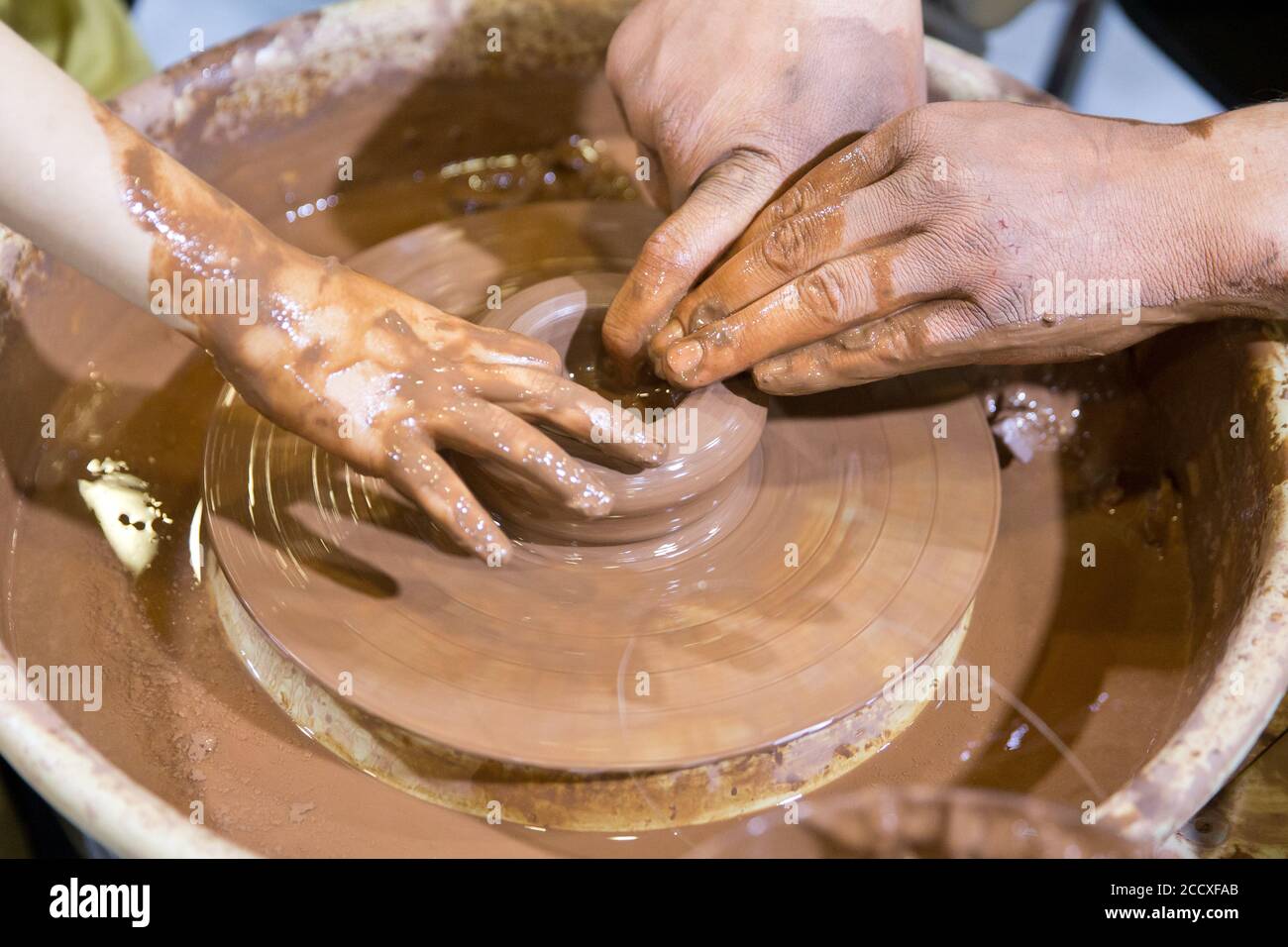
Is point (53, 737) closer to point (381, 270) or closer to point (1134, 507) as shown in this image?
point (381, 270)

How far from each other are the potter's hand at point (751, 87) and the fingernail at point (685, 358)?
123mm

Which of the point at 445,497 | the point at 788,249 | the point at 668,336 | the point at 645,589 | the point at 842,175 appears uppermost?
the point at 842,175

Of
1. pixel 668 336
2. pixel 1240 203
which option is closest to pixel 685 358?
pixel 668 336

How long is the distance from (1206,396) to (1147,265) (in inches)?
15.8

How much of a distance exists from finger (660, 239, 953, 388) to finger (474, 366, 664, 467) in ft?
0.48

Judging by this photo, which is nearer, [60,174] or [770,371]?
[60,174]

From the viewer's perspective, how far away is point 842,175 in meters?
1.55

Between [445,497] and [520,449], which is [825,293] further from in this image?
[445,497]

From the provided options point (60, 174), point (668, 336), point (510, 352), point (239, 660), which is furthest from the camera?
point (239, 660)

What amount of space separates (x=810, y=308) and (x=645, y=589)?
0.45 metres

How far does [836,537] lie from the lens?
156 centimetres

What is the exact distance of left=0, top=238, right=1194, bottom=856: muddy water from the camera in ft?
4.81

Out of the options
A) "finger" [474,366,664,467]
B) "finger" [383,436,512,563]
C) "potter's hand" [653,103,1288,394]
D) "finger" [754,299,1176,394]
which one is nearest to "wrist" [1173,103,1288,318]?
"potter's hand" [653,103,1288,394]

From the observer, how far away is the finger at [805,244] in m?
1.47
